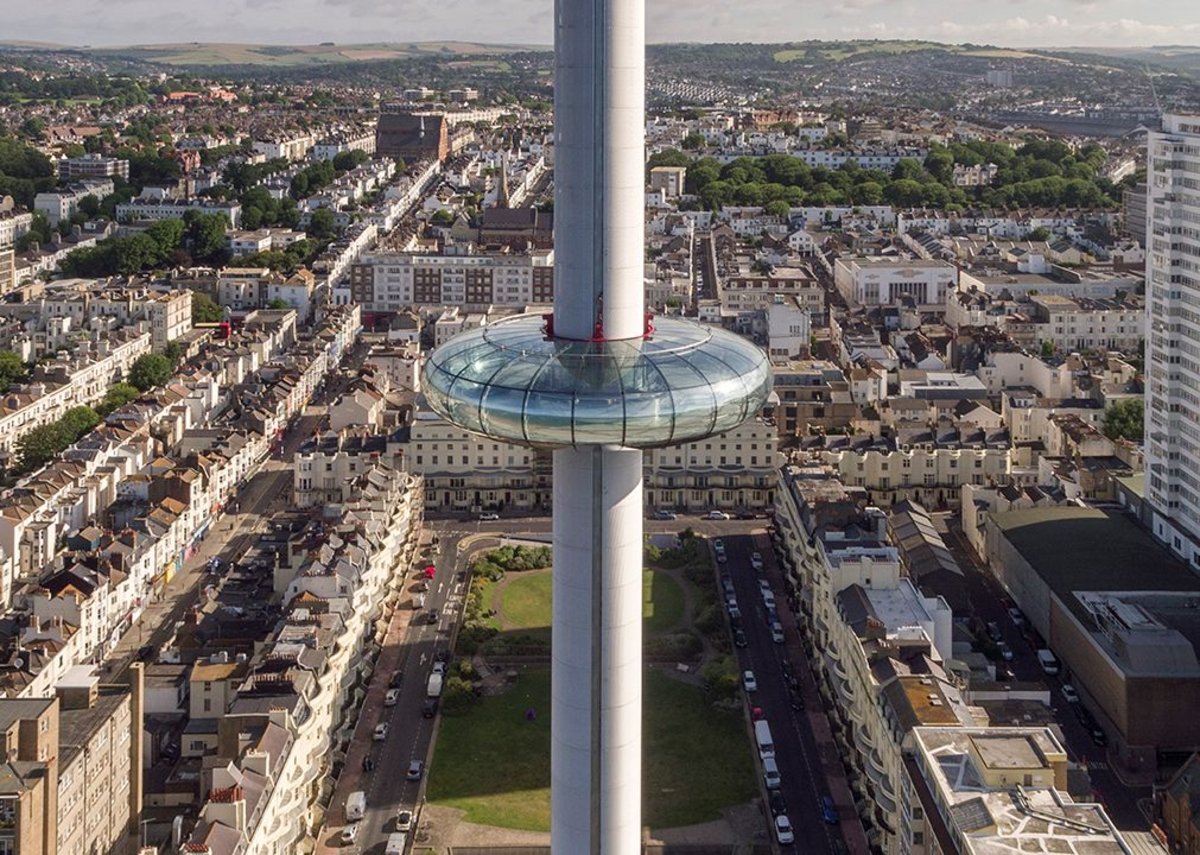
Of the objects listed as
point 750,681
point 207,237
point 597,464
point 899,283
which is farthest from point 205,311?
point 597,464

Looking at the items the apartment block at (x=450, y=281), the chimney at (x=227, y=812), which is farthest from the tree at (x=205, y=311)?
Answer: the chimney at (x=227, y=812)

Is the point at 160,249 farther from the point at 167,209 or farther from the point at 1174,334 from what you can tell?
the point at 1174,334

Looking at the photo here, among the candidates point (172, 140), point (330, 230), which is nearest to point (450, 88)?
point (172, 140)

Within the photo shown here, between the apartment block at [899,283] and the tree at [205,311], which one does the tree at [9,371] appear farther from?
the apartment block at [899,283]

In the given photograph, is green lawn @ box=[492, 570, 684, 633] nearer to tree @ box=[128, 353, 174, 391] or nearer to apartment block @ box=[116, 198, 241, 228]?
tree @ box=[128, 353, 174, 391]

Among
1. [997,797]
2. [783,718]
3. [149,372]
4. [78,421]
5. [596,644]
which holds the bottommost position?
[783,718]

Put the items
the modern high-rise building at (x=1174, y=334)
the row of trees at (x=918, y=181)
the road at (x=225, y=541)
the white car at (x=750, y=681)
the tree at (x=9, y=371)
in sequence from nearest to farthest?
the white car at (x=750, y=681), the road at (x=225, y=541), the modern high-rise building at (x=1174, y=334), the tree at (x=9, y=371), the row of trees at (x=918, y=181)
